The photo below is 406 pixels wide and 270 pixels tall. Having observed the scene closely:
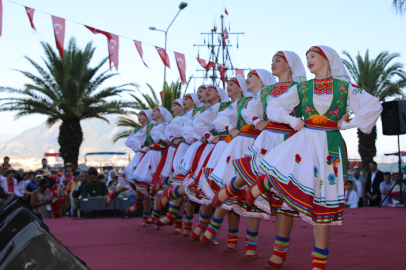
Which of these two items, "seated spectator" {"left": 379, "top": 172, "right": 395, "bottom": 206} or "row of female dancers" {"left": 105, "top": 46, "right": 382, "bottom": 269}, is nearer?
"row of female dancers" {"left": 105, "top": 46, "right": 382, "bottom": 269}

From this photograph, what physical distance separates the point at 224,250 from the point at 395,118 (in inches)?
231

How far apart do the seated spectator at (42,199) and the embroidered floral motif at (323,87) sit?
816cm

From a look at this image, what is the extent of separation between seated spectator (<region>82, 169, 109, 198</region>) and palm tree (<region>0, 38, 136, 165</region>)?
25.8ft

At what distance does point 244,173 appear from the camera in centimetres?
386

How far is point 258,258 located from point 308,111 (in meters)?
1.59

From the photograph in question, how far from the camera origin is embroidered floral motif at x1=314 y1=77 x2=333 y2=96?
337 centimetres

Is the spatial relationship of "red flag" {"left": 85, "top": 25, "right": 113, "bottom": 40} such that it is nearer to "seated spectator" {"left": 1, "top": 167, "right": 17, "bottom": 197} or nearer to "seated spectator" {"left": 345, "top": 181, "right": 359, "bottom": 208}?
"seated spectator" {"left": 1, "top": 167, "right": 17, "bottom": 197}

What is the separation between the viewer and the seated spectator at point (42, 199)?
32.2 feet

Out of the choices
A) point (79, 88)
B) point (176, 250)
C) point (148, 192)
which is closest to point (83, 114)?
point (79, 88)

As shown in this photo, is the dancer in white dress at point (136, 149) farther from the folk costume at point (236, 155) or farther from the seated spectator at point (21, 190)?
the seated spectator at point (21, 190)

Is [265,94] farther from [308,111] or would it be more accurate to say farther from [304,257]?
[304,257]

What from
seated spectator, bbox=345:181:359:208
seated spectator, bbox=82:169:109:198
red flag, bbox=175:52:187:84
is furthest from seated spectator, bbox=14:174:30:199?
seated spectator, bbox=345:181:359:208

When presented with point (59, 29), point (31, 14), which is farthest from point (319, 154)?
point (31, 14)

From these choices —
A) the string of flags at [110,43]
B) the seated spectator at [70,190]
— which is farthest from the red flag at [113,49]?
the seated spectator at [70,190]
